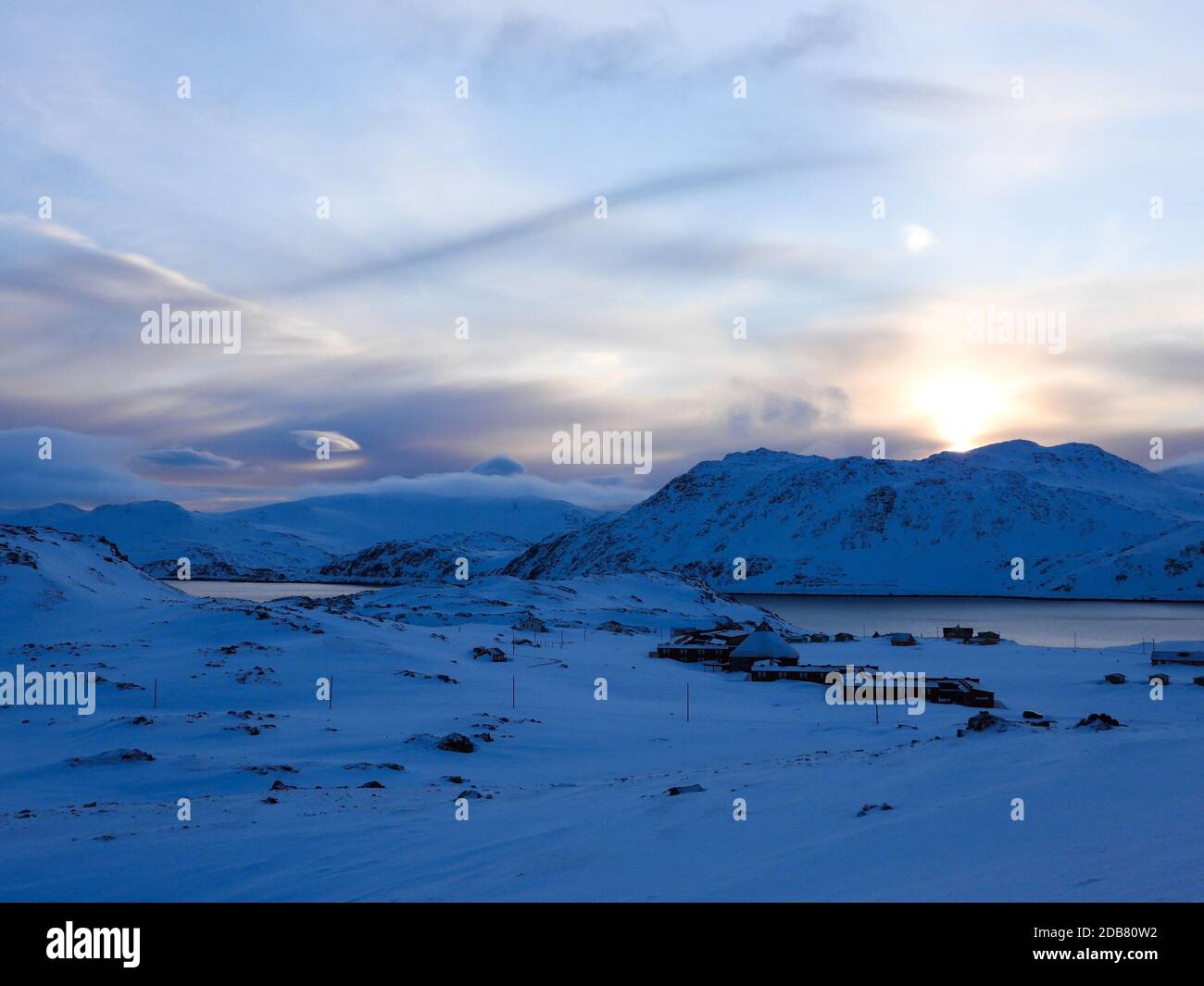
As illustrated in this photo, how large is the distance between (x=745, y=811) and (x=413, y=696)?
96.7 ft

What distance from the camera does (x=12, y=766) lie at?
30.7 meters

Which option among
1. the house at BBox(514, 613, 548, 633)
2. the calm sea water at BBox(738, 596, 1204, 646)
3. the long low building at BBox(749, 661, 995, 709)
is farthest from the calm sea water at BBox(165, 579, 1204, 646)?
the long low building at BBox(749, 661, 995, 709)

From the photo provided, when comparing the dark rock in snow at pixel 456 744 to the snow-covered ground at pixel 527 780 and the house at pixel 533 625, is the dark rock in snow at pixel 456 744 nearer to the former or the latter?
the snow-covered ground at pixel 527 780

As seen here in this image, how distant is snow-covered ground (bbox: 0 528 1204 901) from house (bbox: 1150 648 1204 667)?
Result: 1327cm

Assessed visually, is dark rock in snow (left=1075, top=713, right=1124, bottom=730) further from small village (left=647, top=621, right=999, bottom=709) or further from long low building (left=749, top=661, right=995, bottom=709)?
small village (left=647, top=621, right=999, bottom=709)

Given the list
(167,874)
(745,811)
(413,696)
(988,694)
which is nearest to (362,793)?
(167,874)

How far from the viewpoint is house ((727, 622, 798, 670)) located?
7044cm

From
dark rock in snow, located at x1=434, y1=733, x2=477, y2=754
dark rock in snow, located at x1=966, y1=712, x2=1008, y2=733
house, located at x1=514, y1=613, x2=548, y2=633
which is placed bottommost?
dark rock in snow, located at x1=434, y1=733, x2=477, y2=754

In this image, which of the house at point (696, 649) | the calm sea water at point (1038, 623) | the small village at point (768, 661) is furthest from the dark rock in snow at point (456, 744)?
the calm sea water at point (1038, 623)

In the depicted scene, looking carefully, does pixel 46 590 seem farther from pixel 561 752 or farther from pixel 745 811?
pixel 745 811

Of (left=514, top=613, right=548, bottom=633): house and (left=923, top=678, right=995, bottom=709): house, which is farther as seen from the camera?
(left=514, top=613, right=548, bottom=633): house

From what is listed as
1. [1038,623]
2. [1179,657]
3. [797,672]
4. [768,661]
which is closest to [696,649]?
[768,661]

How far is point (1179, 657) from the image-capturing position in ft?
245

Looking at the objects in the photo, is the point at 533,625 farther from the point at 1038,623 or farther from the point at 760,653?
the point at 1038,623
